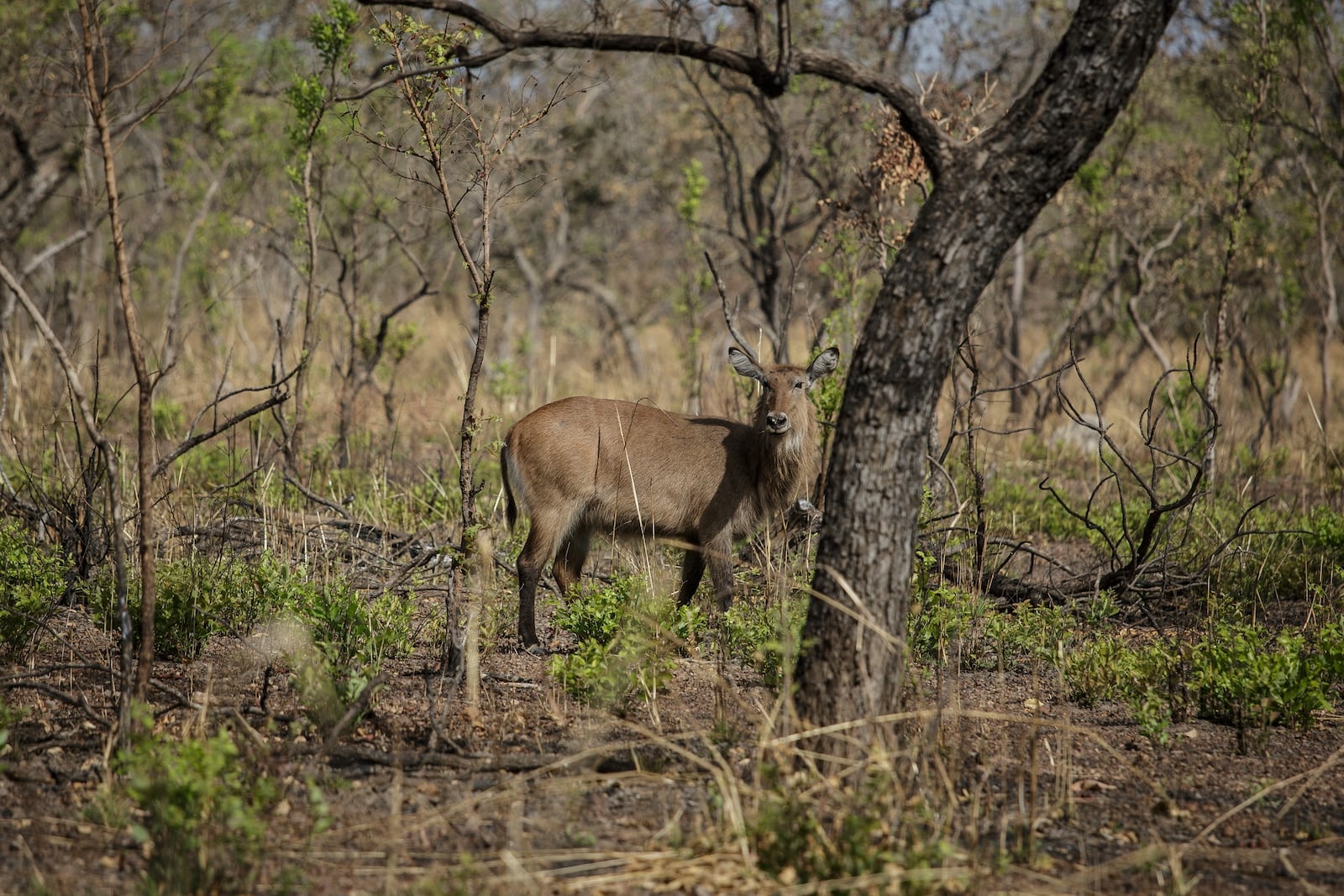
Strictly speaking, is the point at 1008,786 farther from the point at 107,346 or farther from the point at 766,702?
the point at 107,346

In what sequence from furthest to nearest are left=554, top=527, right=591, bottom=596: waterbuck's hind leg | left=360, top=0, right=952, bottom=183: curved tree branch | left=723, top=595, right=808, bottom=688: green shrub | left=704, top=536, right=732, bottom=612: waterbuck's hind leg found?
left=554, top=527, right=591, bottom=596: waterbuck's hind leg → left=704, top=536, right=732, bottom=612: waterbuck's hind leg → left=723, top=595, right=808, bottom=688: green shrub → left=360, top=0, right=952, bottom=183: curved tree branch

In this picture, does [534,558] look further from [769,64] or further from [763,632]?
[769,64]

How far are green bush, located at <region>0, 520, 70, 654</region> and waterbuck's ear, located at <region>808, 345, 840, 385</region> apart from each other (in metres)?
3.54

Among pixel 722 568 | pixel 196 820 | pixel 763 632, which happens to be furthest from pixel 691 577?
pixel 196 820

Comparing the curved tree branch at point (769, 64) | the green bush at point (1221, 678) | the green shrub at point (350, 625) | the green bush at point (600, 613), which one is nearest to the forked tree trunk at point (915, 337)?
the curved tree branch at point (769, 64)

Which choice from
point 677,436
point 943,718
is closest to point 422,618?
point 677,436

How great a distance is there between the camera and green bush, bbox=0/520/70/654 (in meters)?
4.49

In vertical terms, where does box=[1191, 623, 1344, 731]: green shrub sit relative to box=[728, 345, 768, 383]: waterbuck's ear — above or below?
below

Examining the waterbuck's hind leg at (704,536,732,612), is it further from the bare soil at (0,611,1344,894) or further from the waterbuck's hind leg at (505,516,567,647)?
the bare soil at (0,611,1344,894)

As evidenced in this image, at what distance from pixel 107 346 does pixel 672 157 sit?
263 inches

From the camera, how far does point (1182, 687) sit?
4500mm

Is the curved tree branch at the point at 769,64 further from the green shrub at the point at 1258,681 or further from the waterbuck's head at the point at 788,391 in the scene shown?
the waterbuck's head at the point at 788,391

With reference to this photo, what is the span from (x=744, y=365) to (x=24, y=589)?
11.0 feet

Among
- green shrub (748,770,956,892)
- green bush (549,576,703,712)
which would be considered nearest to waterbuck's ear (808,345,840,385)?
green bush (549,576,703,712)
